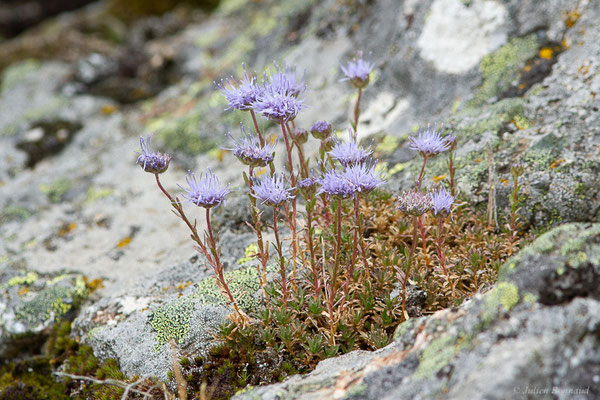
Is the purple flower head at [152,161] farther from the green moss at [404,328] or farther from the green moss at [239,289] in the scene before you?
the green moss at [404,328]

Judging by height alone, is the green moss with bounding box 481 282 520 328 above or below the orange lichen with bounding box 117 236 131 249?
below

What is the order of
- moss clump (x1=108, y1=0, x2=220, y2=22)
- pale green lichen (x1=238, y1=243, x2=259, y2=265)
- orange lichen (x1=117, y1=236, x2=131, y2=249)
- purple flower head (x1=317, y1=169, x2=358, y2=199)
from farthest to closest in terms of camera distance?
moss clump (x1=108, y1=0, x2=220, y2=22)
orange lichen (x1=117, y1=236, x2=131, y2=249)
pale green lichen (x1=238, y1=243, x2=259, y2=265)
purple flower head (x1=317, y1=169, x2=358, y2=199)

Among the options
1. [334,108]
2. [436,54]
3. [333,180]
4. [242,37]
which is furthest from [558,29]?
[242,37]

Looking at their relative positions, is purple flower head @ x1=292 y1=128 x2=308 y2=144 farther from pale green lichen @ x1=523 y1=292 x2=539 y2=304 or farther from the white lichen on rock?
the white lichen on rock

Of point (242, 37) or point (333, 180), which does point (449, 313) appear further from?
point (242, 37)

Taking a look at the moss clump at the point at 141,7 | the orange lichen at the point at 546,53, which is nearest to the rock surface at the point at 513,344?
the orange lichen at the point at 546,53

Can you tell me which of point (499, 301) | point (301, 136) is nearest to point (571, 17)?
point (301, 136)

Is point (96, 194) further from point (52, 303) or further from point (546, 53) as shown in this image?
point (546, 53)

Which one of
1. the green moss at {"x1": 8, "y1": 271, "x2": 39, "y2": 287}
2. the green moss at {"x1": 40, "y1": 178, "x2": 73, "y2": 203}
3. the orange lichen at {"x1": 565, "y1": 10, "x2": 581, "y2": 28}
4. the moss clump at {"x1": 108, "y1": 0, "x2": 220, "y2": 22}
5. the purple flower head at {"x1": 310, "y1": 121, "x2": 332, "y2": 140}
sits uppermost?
the moss clump at {"x1": 108, "y1": 0, "x2": 220, "y2": 22}

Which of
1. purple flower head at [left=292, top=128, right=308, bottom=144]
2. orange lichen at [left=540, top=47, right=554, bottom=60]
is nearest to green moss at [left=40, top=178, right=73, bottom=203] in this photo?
purple flower head at [left=292, top=128, right=308, bottom=144]
